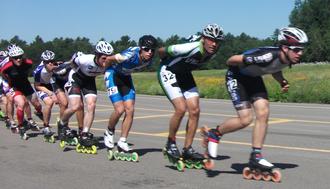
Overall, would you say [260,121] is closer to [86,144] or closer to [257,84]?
[257,84]

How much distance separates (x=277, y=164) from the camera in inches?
327

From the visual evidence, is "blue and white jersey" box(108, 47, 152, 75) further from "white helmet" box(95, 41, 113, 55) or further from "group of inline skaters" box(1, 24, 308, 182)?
"white helmet" box(95, 41, 113, 55)

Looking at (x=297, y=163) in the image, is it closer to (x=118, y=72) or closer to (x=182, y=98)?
(x=182, y=98)

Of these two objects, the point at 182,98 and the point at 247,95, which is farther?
the point at 182,98

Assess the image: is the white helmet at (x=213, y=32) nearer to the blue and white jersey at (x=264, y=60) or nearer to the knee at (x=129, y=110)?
the blue and white jersey at (x=264, y=60)

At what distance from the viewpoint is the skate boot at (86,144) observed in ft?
31.5

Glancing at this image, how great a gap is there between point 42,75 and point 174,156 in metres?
5.33

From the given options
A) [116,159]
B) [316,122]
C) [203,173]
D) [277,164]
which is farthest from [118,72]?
[316,122]

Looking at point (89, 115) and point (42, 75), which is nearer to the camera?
point (89, 115)

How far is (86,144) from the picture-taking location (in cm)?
962

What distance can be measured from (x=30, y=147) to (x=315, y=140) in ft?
18.6

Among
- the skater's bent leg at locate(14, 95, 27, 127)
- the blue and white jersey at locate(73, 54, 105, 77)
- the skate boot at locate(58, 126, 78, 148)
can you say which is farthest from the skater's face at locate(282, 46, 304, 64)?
the skater's bent leg at locate(14, 95, 27, 127)

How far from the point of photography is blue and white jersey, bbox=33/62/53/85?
40.0 ft

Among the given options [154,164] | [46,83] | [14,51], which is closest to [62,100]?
[46,83]
